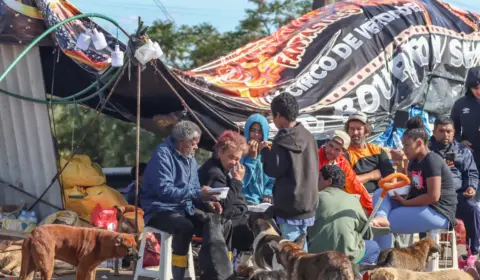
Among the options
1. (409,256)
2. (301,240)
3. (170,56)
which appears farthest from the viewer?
(170,56)

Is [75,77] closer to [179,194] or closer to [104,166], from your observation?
[104,166]

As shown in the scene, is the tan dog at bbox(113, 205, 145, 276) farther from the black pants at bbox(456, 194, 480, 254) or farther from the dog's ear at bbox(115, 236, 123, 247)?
the black pants at bbox(456, 194, 480, 254)

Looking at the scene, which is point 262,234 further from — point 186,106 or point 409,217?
point 186,106

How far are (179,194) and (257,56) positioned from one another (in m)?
4.08

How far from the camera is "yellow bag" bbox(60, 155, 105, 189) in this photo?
9.29 meters

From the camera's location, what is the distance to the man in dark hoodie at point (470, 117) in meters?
9.42

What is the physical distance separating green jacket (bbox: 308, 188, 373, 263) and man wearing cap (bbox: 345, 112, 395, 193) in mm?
1728

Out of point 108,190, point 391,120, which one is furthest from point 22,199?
point 391,120

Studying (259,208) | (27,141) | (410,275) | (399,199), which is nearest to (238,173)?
(259,208)

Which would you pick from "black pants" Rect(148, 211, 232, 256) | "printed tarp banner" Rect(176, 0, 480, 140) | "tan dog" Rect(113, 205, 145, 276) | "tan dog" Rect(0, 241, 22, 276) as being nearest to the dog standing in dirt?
"black pants" Rect(148, 211, 232, 256)

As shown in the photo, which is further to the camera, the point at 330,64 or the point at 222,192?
the point at 330,64

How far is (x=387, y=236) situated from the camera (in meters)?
7.72

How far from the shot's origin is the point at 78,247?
698cm

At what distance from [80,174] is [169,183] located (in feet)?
8.98
